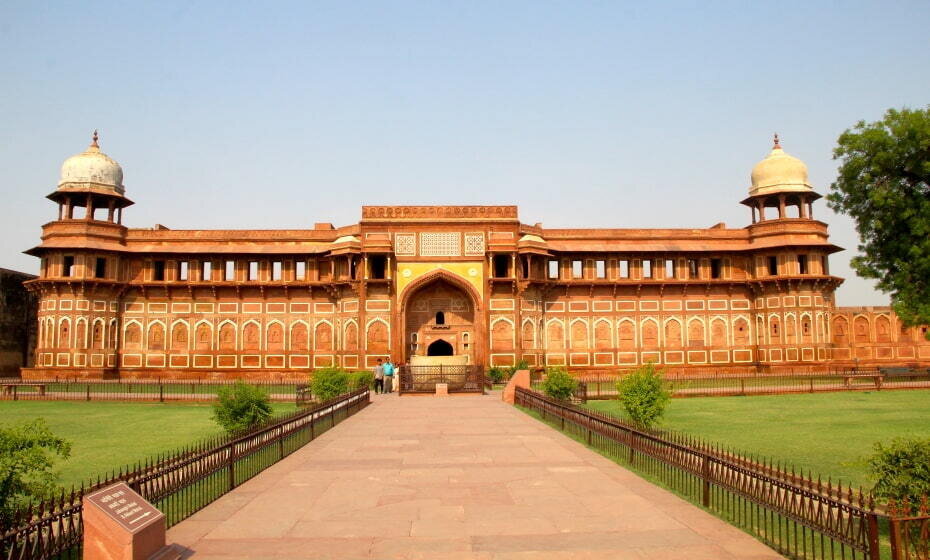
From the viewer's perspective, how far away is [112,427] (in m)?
15.7

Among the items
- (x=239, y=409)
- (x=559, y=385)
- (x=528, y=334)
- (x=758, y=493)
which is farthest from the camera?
(x=528, y=334)

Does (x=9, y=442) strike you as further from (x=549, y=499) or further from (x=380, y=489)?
(x=549, y=499)

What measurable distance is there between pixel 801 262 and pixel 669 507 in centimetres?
3047

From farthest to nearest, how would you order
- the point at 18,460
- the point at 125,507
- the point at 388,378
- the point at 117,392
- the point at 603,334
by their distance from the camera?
the point at 603,334
the point at 388,378
the point at 117,392
the point at 18,460
the point at 125,507

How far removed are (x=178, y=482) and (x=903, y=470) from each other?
7.12 m

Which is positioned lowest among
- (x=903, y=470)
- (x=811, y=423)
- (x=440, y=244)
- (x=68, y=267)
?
(x=811, y=423)

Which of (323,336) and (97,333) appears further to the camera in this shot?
(323,336)

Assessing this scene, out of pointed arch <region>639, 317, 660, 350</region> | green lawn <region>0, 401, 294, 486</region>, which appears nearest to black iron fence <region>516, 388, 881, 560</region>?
green lawn <region>0, 401, 294, 486</region>

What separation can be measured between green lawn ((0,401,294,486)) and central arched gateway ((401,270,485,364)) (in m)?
11.8

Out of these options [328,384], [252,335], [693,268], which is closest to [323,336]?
[252,335]

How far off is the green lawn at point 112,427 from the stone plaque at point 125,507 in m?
4.42

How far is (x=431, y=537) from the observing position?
6.27 m

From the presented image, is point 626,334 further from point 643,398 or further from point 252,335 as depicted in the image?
point 643,398

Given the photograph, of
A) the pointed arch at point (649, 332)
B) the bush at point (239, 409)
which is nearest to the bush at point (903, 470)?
the bush at point (239, 409)
